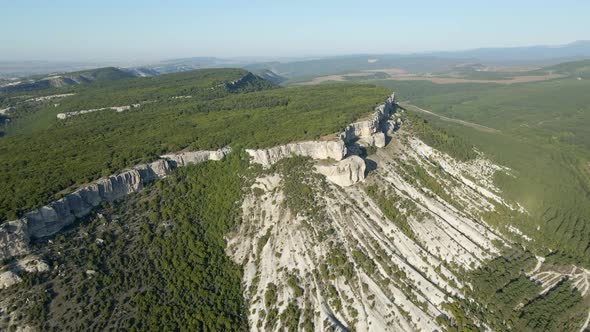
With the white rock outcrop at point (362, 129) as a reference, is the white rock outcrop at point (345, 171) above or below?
below

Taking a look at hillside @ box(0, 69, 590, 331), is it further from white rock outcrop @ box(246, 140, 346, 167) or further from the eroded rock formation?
the eroded rock formation

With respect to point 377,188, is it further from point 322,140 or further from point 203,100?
point 203,100

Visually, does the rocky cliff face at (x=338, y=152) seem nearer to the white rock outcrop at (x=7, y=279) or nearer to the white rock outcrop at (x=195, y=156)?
the white rock outcrop at (x=195, y=156)

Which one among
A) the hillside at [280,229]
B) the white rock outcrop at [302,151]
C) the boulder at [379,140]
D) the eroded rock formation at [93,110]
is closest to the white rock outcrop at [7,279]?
the hillside at [280,229]

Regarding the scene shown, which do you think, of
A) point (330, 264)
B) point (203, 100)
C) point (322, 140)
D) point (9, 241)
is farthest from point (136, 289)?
point (203, 100)

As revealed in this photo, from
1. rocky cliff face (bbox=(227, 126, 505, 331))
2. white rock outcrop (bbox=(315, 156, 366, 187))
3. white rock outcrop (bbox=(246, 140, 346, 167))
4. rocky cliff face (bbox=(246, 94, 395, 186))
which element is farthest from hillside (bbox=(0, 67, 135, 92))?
rocky cliff face (bbox=(227, 126, 505, 331))

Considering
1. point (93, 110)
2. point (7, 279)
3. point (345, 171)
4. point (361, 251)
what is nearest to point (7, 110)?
point (93, 110)
